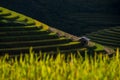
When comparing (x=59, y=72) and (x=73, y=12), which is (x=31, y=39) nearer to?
(x=59, y=72)

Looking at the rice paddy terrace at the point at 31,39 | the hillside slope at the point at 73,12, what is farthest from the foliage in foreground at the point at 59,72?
the hillside slope at the point at 73,12

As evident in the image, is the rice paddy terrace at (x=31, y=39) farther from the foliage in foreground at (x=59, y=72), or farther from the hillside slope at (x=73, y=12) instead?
the hillside slope at (x=73, y=12)

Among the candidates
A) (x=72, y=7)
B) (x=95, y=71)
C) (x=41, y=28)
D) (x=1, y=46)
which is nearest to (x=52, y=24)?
(x=72, y=7)

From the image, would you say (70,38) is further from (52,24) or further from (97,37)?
(52,24)

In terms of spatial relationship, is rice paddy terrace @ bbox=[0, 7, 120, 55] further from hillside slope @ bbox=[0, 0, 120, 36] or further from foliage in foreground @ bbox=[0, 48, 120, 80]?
hillside slope @ bbox=[0, 0, 120, 36]

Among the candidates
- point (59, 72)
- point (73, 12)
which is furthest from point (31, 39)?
point (73, 12)

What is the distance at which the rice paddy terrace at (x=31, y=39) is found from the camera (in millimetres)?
27234

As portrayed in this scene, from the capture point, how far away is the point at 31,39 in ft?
96.3

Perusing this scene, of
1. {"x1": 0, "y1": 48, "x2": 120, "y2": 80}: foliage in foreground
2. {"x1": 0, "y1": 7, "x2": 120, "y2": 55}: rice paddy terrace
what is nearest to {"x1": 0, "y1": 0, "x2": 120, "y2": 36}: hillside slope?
{"x1": 0, "y1": 7, "x2": 120, "y2": 55}: rice paddy terrace

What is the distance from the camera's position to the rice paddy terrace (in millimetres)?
27234

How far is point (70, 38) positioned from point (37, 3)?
29746mm

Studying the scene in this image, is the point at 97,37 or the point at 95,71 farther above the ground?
the point at 95,71

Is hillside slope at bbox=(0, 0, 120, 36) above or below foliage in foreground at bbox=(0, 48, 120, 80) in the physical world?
below

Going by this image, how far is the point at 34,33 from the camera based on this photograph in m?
30.9
